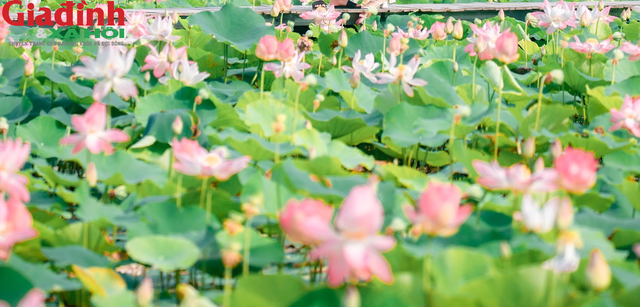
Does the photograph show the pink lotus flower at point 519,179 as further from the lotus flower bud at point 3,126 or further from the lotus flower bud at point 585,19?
the lotus flower bud at point 585,19

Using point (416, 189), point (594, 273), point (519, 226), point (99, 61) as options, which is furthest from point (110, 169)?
point (594, 273)

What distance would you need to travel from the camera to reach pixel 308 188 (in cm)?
109

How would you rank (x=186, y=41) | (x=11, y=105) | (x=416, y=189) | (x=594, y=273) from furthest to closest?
(x=186, y=41), (x=11, y=105), (x=416, y=189), (x=594, y=273)

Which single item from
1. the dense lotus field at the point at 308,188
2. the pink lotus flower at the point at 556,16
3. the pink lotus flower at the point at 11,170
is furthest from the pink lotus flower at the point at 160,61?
the pink lotus flower at the point at 556,16

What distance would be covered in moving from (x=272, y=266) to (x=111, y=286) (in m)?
0.39

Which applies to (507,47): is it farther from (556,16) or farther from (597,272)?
(597,272)

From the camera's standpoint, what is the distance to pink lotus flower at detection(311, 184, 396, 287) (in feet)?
2.37

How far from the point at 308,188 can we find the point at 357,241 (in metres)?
0.35

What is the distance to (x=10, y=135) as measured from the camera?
163 centimetres

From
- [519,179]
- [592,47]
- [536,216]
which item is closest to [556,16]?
[592,47]

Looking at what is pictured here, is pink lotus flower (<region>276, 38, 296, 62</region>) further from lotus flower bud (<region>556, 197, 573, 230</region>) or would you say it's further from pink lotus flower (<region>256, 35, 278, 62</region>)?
lotus flower bud (<region>556, 197, 573, 230</region>)

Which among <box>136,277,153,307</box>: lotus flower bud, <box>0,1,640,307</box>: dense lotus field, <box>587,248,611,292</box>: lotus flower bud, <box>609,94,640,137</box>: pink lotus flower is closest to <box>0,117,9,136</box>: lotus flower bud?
<box>0,1,640,307</box>: dense lotus field

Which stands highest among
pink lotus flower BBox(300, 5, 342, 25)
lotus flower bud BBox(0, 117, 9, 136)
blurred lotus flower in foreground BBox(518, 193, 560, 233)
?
blurred lotus flower in foreground BBox(518, 193, 560, 233)

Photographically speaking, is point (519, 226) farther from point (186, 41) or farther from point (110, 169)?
point (186, 41)
